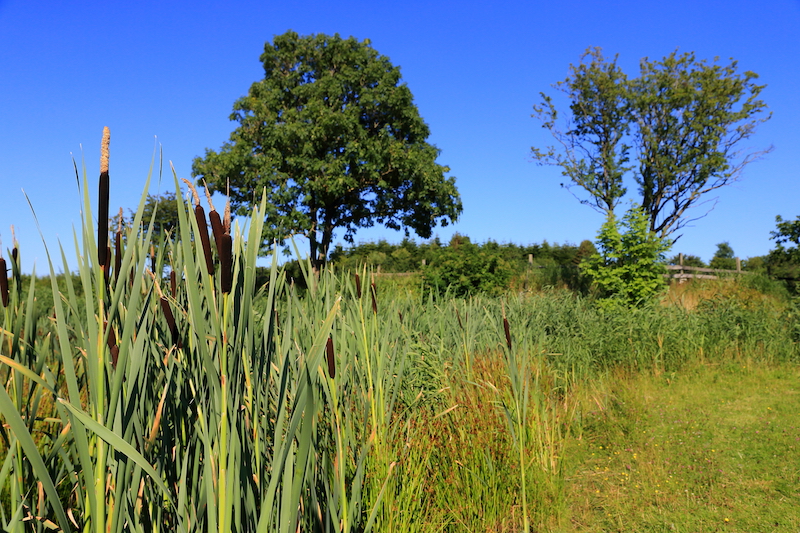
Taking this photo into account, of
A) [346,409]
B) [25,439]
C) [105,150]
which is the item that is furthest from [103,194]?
[346,409]

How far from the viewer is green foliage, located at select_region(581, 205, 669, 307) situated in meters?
12.2

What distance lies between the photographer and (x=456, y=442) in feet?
10.3

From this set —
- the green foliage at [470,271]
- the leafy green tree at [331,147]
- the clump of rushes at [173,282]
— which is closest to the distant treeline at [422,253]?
the leafy green tree at [331,147]

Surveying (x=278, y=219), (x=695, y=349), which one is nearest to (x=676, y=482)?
(x=695, y=349)

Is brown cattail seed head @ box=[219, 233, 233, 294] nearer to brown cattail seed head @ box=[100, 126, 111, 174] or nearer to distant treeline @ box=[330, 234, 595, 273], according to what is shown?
brown cattail seed head @ box=[100, 126, 111, 174]

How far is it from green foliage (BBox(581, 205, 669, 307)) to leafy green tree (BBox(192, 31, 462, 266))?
8.92m

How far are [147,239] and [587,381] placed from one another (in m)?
6.38

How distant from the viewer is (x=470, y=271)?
13125mm

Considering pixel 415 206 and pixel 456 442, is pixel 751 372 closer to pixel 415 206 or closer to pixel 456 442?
pixel 456 442

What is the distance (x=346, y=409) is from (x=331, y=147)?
19.4 meters

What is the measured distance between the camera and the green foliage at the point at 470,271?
12.9 meters

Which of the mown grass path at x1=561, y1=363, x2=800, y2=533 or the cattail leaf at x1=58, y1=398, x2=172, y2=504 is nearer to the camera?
the cattail leaf at x1=58, y1=398, x2=172, y2=504

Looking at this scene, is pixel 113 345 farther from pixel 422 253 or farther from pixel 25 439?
pixel 422 253

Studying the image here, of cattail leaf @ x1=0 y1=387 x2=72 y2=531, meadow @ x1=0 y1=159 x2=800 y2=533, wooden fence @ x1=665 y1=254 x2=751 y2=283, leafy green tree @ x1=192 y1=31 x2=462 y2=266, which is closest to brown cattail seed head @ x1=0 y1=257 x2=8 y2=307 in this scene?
meadow @ x1=0 y1=159 x2=800 y2=533
